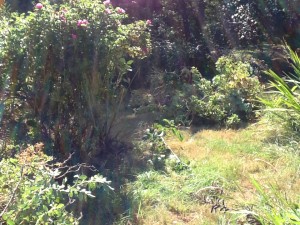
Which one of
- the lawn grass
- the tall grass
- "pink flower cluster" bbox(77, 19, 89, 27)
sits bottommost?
the lawn grass

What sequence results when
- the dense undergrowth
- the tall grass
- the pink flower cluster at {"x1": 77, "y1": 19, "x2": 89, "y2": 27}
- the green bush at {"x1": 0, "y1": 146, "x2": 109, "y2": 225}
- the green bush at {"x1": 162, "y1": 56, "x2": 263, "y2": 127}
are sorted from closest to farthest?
the green bush at {"x1": 0, "y1": 146, "x2": 109, "y2": 225}
the tall grass
the dense undergrowth
the pink flower cluster at {"x1": 77, "y1": 19, "x2": 89, "y2": 27}
the green bush at {"x1": 162, "y1": 56, "x2": 263, "y2": 127}

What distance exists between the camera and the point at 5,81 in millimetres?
5184

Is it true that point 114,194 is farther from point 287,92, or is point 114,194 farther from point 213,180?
point 287,92

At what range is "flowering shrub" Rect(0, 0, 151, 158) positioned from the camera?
199 inches

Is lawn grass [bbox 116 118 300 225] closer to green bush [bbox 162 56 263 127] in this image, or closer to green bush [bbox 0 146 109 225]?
green bush [bbox 162 56 263 127]

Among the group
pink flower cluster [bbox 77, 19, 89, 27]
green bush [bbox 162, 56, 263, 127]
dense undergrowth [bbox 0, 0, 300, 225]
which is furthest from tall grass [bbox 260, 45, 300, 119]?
pink flower cluster [bbox 77, 19, 89, 27]

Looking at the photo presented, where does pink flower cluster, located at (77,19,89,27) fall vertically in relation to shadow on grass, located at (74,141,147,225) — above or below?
above

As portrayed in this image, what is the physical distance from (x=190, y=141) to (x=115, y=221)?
2.14 metres

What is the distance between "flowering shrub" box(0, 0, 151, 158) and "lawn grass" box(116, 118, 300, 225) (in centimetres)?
85

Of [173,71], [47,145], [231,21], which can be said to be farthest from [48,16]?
[231,21]

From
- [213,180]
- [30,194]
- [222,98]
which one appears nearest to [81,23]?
[213,180]

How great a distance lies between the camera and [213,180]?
484 centimetres

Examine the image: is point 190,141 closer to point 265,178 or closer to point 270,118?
point 270,118

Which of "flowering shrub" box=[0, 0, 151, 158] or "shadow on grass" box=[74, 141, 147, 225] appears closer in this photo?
"shadow on grass" box=[74, 141, 147, 225]
